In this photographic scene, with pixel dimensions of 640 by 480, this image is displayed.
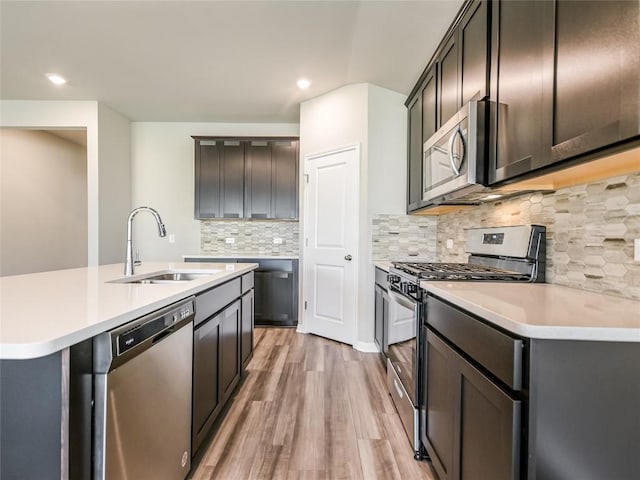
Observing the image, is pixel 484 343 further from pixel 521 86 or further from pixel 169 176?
pixel 169 176

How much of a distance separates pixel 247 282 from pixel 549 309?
192 cm

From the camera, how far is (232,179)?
4172 millimetres

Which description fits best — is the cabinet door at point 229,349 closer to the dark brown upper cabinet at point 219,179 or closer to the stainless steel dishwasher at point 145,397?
the stainless steel dishwasher at point 145,397

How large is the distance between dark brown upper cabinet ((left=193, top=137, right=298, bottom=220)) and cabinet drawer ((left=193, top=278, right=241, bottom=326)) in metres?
2.14

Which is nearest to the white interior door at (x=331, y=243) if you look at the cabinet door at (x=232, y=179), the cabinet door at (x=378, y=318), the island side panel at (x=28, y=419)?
the cabinet door at (x=378, y=318)

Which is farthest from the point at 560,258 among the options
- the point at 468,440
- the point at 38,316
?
the point at 38,316

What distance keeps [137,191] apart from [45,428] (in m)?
4.44

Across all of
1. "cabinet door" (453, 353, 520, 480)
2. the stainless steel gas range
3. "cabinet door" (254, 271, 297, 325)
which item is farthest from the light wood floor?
"cabinet door" (254, 271, 297, 325)

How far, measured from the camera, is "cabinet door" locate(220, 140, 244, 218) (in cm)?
416

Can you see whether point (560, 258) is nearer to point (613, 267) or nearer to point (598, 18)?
point (613, 267)

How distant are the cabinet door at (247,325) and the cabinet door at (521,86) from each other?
5.83ft

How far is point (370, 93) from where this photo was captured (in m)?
3.22

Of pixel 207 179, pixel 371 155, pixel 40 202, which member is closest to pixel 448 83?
pixel 371 155

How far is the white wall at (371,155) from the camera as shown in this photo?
10.5 ft
